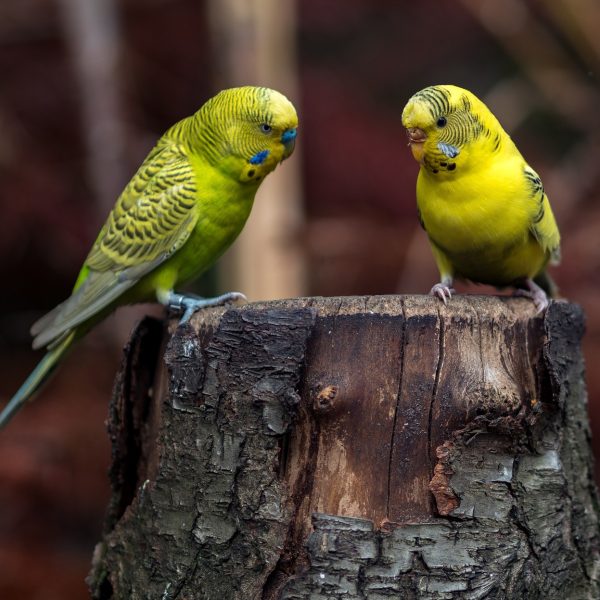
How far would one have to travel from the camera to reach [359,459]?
2.85 m

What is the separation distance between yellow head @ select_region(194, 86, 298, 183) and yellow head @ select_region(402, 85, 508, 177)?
0.55 metres

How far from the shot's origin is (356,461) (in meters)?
2.85

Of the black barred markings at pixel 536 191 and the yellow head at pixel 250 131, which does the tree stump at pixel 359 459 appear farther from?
the yellow head at pixel 250 131

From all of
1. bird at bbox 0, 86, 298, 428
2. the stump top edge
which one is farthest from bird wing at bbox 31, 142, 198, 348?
the stump top edge

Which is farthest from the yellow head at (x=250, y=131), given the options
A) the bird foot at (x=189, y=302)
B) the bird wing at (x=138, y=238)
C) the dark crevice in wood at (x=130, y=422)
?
the dark crevice in wood at (x=130, y=422)

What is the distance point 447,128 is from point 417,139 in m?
0.12

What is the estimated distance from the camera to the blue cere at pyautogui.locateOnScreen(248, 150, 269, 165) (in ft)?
12.1

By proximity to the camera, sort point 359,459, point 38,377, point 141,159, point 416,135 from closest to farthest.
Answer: point 359,459 < point 416,135 < point 38,377 < point 141,159

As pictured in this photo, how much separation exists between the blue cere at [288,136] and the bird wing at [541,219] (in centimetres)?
94

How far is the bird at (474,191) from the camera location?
3.32 m

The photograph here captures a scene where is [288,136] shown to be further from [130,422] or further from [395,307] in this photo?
[130,422]

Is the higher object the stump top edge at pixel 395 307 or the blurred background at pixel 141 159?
the blurred background at pixel 141 159

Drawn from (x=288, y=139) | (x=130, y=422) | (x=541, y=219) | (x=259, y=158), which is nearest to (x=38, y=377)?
(x=130, y=422)

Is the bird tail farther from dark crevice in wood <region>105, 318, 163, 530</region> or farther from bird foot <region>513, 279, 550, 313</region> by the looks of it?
bird foot <region>513, 279, 550, 313</region>
